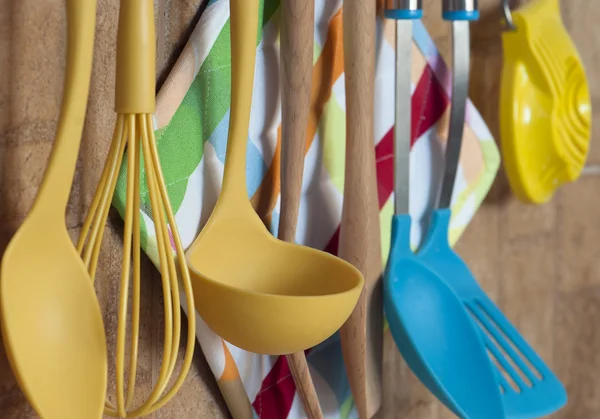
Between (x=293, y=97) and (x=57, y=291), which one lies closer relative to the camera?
(x=57, y=291)

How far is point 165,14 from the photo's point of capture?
493mm

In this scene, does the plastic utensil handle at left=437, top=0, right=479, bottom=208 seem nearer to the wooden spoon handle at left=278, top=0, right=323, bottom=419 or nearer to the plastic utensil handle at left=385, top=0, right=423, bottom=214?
the plastic utensil handle at left=385, top=0, right=423, bottom=214

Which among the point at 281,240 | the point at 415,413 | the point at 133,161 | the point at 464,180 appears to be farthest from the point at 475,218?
the point at 133,161

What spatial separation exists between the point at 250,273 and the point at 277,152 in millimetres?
109

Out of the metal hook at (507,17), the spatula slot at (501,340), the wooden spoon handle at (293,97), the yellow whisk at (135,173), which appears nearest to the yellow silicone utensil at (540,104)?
the metal hook at (507,17)

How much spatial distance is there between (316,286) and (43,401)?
19cm

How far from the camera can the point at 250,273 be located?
48 cm

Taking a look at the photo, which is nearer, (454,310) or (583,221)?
(454,310)

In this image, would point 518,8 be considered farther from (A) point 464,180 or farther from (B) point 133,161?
(B) point 133,161

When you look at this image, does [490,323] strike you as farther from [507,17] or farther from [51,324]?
[51,324]

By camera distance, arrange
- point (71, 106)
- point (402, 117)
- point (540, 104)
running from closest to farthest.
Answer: point (71, 106), point (402, 117), point (540, 104)

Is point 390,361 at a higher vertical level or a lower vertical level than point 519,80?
lower

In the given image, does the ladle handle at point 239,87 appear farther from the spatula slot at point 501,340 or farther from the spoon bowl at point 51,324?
the spatula slot at point 501,340

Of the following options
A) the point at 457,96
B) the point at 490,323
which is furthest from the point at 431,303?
the point at 457,96
